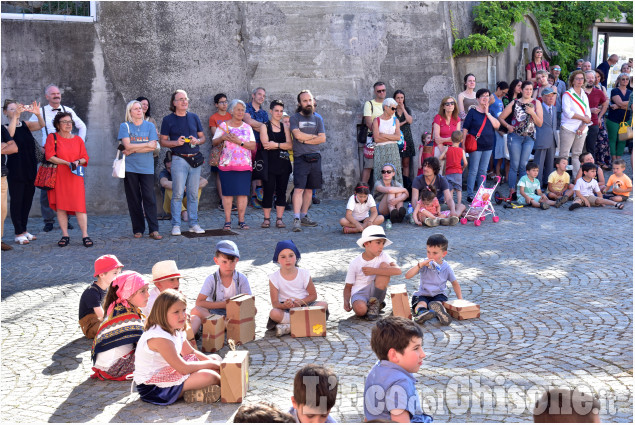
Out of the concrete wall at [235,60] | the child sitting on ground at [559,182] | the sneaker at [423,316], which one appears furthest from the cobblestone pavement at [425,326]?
the concrete wall at [235,60]

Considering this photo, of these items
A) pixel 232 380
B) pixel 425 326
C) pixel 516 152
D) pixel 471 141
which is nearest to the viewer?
pixel 232 380

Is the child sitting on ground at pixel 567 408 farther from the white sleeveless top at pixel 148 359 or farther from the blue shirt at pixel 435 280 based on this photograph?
the blue shirt at pixel 435 280

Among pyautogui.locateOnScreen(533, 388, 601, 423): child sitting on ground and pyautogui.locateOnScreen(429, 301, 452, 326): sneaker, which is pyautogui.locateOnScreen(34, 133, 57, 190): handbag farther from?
pyautogui.locateOnScreen(533, 388, 601, 423): child sitting on ground

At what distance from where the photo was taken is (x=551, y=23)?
1892cm

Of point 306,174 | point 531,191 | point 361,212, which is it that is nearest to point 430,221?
point 361,212

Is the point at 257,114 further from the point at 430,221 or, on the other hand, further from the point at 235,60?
the point at 430,221

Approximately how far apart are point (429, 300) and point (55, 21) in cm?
865

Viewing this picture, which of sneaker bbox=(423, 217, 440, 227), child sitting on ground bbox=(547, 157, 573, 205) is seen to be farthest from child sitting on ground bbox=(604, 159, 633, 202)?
sneaker bbox=(423, 217, 440, 227)

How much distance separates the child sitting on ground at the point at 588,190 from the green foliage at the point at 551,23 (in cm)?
351

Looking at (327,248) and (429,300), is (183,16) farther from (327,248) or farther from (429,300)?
Result: (429,300)

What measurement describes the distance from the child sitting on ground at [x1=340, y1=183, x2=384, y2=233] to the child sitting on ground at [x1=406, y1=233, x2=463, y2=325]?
3905mm

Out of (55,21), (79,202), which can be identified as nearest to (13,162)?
(79,202)

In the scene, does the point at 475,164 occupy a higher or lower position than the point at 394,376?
higher

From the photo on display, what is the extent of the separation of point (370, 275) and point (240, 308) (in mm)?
1457
